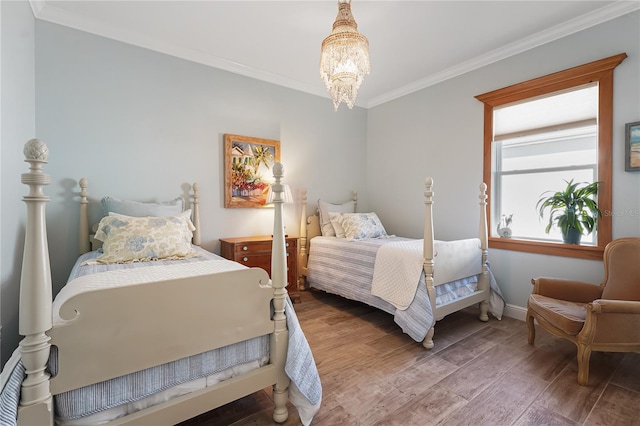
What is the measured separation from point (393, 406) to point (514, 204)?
2.46 metres

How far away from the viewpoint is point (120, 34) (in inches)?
103

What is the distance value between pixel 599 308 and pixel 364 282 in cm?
167

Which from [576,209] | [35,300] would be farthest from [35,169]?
[576,209]

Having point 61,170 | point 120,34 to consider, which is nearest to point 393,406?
point 61,170

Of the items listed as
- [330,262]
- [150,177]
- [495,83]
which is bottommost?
[330,262]

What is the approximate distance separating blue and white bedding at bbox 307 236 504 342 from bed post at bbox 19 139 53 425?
7.05ft

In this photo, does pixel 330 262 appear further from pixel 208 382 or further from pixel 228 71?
pixel 228 71

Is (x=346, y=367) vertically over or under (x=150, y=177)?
under

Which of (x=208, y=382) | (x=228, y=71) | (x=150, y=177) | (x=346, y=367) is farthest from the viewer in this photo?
(x=228, y=71)

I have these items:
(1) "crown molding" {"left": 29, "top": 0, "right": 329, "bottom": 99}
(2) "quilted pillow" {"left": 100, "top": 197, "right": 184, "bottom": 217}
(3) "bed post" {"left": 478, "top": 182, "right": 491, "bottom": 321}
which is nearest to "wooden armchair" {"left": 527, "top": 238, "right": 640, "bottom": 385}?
(3) "bed post" {"left": 478, "top": 182, "right": 491, "bottom": 321}

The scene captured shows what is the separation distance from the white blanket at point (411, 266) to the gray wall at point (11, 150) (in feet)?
8.44

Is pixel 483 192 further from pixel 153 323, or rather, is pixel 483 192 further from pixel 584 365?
pixel 153 323

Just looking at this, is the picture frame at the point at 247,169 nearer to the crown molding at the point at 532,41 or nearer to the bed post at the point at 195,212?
the bed post at the point at 195,212

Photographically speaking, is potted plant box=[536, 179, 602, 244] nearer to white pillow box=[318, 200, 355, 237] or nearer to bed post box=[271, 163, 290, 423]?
white pillow box=[318, 200, 355, 237]
